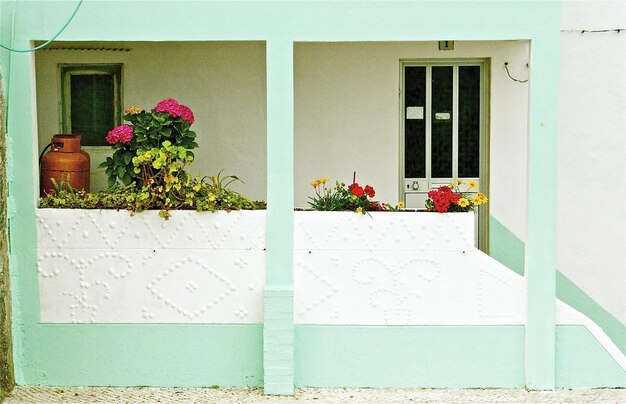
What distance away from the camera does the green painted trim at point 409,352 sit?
7105 mm

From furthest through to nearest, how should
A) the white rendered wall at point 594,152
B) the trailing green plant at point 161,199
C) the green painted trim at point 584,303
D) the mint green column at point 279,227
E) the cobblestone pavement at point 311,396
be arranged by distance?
the green painted trim at point 584,303 → the white rendered wall at point 594,152 → the trailing green plant at point 161,199 → the mint green column at point 279,227 → the cobblestone pavement at point 311,396

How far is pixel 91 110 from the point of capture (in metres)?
8.90

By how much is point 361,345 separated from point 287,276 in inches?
32.7

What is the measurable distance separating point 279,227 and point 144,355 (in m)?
1.53

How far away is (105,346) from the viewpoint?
713cm

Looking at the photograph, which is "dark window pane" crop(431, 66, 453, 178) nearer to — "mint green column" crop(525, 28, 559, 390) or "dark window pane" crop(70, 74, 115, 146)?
"mint green column" crop(525, 28, 559, 390)

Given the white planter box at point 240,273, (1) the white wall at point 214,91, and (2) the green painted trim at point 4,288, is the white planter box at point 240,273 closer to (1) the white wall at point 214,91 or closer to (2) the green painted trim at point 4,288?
(2) the green painted trim at point 4,288

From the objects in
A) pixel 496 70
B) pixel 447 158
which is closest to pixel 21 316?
pixel 447 158

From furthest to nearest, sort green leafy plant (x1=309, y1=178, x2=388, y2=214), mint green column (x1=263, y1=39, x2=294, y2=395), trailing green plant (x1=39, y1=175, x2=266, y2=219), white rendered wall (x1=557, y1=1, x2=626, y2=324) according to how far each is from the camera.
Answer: white rendered wall (x1=557, y1=1, x2=626, y2=324) < green leafy plant (x1=309, y1=178, x2=388, y2=214) < trailing green plant (x1=39, y1=175, x2=266, y2=219) < mint green column (x1=263, y1=39, x2=294, y2=395)

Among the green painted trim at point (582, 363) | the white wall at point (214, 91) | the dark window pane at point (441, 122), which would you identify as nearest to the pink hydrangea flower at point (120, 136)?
the white wall at point (214, 91)

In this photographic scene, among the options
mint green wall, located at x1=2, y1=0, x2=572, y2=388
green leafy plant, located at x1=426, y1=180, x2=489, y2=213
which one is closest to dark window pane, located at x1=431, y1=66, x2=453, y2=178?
green leafy plant, located at x1=426, y1=180, x2=489, y2=213

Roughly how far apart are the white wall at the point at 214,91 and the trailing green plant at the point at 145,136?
1652 mm

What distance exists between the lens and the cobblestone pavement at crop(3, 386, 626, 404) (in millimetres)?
6816

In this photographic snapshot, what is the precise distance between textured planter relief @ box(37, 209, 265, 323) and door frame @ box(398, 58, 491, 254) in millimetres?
2560
